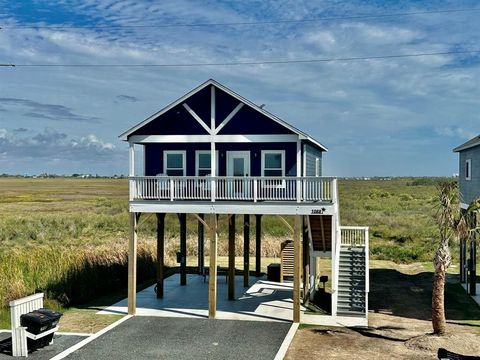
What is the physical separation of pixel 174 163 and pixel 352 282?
880 cm

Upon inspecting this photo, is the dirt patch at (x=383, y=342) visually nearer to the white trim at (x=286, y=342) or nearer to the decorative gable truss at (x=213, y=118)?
the white trim at (x=286, y=342)

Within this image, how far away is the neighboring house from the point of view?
76.8ft

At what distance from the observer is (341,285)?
2180 cm

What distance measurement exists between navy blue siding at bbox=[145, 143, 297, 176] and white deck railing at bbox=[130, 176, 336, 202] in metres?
0.76

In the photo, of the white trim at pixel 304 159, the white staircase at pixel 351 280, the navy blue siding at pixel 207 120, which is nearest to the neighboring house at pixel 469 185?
the white staircase at pixel 351 280

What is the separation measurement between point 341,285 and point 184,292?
7344 mm

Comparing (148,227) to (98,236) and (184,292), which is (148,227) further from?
(184,292)

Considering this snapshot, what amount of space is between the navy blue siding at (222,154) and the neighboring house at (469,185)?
309 inches

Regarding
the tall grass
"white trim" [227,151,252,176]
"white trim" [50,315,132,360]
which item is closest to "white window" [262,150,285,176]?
"white trim" [227,151,252,176]

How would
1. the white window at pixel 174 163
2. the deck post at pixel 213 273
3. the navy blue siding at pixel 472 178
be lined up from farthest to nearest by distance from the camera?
the navy blue siding at pixel 472 178 → the white window at pixel 174 163 → the deck post at pixel 213 273

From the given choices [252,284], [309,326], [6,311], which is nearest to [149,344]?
[309,326]

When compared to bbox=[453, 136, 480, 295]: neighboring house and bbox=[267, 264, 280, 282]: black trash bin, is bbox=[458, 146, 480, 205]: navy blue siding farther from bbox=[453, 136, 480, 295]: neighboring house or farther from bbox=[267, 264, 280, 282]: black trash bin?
bbox=[267, 264, 280, 282]: black trash bin

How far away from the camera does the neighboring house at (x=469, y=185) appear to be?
2342 centimetres

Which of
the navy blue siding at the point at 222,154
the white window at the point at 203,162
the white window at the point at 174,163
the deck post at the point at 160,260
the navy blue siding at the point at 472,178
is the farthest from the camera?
the deck post at the point at 160,260
